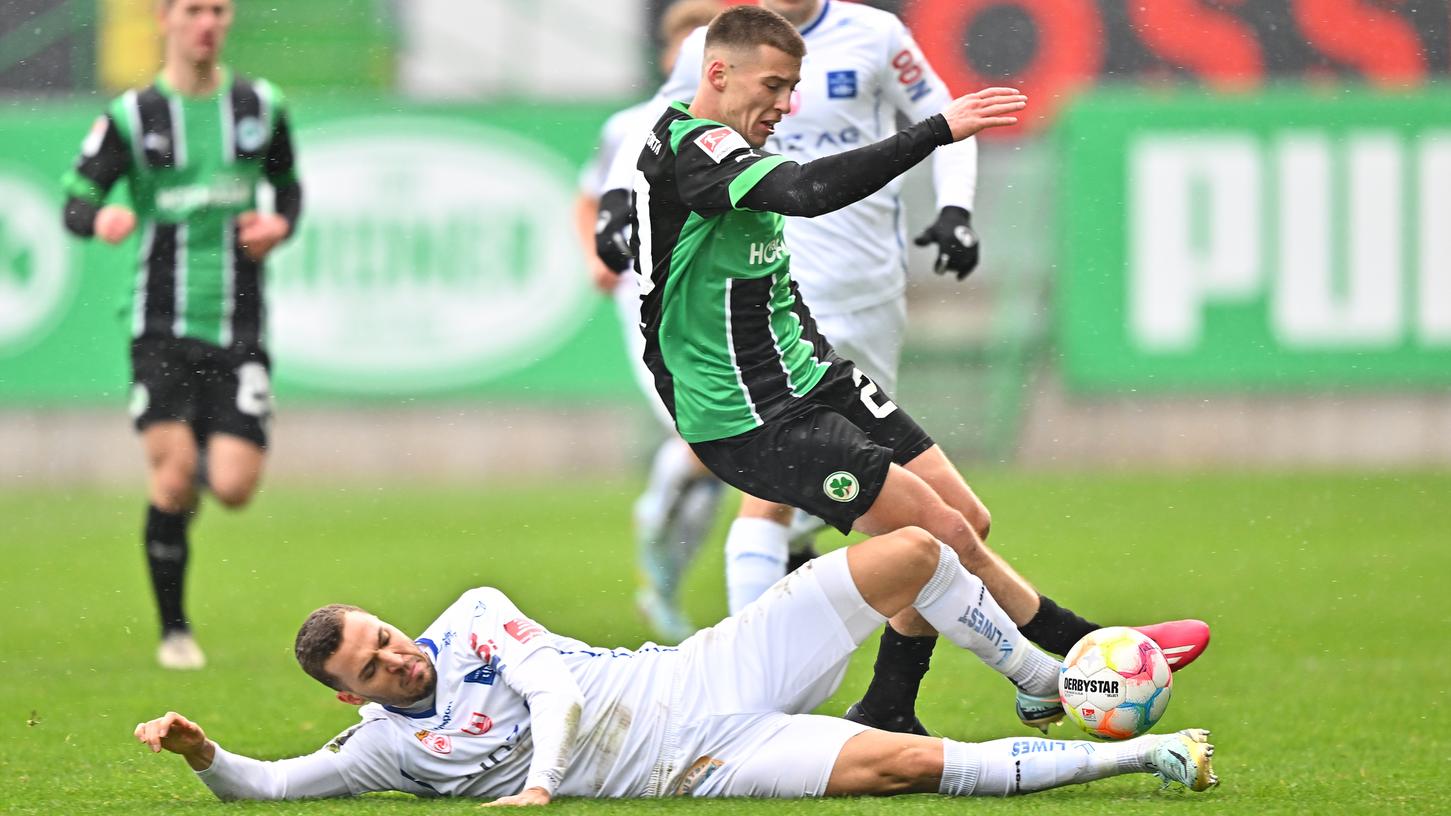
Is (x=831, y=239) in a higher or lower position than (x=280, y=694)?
higher

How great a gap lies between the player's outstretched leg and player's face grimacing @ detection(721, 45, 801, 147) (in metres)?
1.58

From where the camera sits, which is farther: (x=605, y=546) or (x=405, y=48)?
(x=405, y=48)

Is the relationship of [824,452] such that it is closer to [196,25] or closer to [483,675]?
[483,675]

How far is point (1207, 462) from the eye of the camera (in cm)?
1538

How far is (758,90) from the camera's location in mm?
5328

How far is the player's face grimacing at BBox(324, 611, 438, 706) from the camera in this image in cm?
494

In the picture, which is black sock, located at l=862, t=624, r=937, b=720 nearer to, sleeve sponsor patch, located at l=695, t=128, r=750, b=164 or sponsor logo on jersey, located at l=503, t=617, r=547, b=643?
sponsor logo on jersey, located at l=503, t=617, r=547, b=643

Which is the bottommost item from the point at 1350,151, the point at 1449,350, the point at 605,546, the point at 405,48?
the point at 605,546

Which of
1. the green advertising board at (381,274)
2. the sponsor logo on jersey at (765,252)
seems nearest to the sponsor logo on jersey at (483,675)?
the sponsor logo on jersey at (765,252)

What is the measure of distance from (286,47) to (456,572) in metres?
7.74

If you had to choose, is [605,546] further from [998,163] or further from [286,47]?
[286,47]

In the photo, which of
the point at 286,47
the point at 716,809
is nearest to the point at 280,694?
the point at 716,809

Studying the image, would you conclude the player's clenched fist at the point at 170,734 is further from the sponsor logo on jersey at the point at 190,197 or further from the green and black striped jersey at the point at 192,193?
the sponsor logo on jersey at the point at 190,197

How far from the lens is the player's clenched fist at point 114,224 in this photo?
25.2 ft
